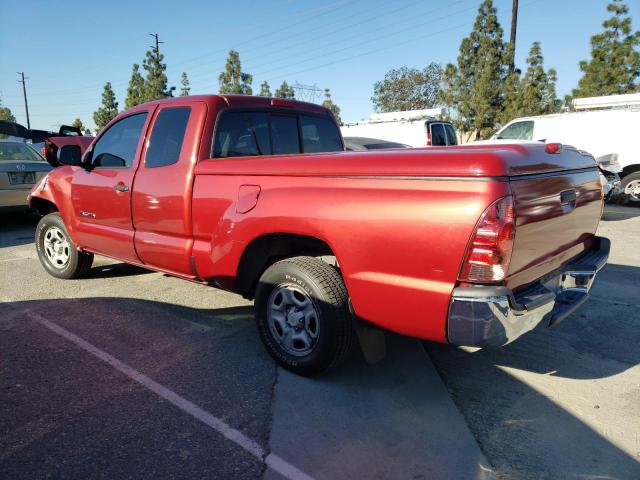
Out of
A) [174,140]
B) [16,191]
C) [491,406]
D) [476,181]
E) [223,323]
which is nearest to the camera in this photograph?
[476,181]

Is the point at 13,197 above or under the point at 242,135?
under

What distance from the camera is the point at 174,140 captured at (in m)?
3.75

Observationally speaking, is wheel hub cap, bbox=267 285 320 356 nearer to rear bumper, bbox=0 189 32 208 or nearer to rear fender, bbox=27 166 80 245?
rear fender, bbox=27 166 80 245

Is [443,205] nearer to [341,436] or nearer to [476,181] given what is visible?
[476,181]

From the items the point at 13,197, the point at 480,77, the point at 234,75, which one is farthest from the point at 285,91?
the point at 13,197

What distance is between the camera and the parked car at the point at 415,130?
14594 millimetres

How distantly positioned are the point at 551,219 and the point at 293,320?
5.52ft

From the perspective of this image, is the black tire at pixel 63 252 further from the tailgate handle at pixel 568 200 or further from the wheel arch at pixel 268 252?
the tailgate handle at pixel 568 200

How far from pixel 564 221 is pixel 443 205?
3.38ft

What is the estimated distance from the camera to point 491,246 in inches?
84.9

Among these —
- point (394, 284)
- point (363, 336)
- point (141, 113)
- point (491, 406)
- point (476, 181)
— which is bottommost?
point (491, 406)

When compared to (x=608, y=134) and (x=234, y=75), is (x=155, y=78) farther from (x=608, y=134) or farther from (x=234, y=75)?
(x=608, y=134)

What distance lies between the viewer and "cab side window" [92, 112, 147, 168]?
4164 mm

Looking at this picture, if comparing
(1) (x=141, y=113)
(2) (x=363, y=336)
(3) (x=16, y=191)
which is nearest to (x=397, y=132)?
(3) (x=16, y=191)
